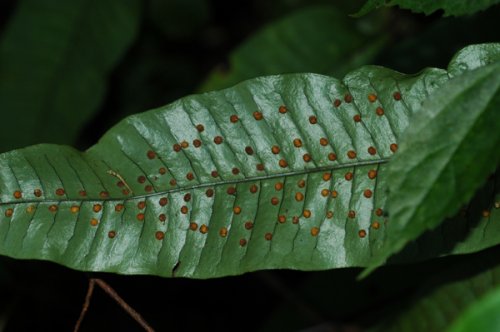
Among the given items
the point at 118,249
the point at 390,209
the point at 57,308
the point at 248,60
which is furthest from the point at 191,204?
the point at 57,308

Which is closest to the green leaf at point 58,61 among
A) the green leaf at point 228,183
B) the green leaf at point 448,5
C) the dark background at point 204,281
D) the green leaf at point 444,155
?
the dark background at point 204,281

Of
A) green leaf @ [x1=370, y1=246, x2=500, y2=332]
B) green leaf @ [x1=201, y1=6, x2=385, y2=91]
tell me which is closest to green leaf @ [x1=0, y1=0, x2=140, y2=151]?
green leaf @ [x1=201, y1=6, x2=385, y2=91]

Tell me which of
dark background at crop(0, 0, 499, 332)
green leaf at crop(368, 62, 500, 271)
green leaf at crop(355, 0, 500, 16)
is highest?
green leaf at crop(355, 0, 500, 16)

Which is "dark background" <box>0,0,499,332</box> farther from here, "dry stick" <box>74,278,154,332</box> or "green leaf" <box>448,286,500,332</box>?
"green leaf" <box>448,286,500,332</box>

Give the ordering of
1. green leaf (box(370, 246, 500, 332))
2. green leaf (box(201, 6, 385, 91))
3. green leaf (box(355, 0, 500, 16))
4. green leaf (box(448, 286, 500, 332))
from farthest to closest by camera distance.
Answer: green leaf (box(201, 6, 385, 91)) < green leaf (box(370, 246, 500, 332)) < green leaf (box(355, 0, 500, 16)) < green leaf (box(448, 286, 500, 332))

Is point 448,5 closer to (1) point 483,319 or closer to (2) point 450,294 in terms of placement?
(2) point 450,294
